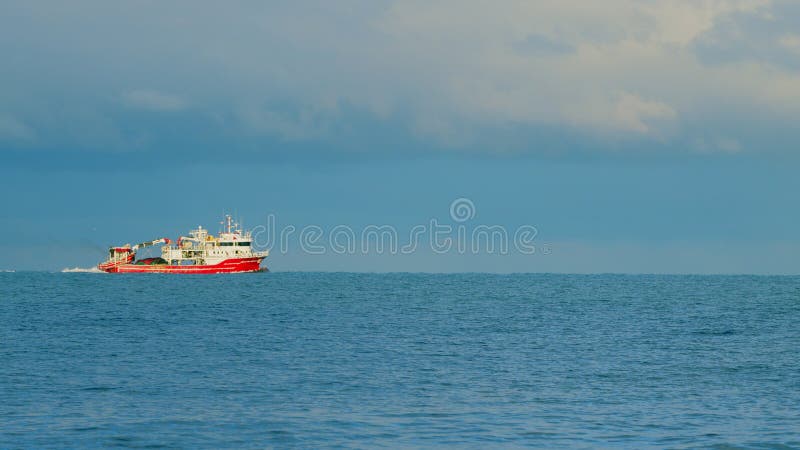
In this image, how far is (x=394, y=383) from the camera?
41.5 meters

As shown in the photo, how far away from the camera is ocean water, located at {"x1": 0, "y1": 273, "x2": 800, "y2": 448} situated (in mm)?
30391

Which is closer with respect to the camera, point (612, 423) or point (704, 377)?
point (612, 423)

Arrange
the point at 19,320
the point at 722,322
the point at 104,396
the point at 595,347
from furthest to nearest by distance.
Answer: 1. the point at 722,322
2. the point at 19,320
3. the point at 595,347
4. the point at 104,396

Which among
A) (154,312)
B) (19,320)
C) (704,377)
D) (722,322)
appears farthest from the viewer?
(154,312)

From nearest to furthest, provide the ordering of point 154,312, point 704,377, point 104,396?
point 104,396
point 704,377
point 154,312

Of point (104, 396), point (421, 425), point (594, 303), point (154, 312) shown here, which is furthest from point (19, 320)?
point (594, 303)

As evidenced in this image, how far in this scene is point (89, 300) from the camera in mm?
113062

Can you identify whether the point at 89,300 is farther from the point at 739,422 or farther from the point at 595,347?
the point at 739,422

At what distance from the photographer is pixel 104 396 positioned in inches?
1475

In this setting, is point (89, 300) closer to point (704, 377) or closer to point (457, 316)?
point (457, 316)

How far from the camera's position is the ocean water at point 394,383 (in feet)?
99.7

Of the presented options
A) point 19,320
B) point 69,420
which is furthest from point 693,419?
point 19,320

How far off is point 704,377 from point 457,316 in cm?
4723

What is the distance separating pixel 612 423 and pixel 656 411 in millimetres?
3357
